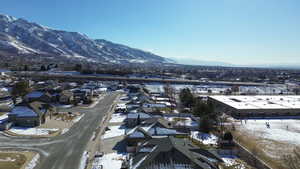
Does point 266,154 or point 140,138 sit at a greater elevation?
point 140,138

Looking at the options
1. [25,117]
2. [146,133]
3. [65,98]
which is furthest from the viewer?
[65,98]

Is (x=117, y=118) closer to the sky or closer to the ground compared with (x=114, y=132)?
closer to the sky

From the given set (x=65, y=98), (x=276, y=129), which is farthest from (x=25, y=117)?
(x=276, y=129)

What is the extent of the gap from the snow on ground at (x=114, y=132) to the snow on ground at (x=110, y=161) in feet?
18.8

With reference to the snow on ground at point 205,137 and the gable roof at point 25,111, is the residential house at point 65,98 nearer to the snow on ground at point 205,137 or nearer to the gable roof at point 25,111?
the gable roof at point 25,111

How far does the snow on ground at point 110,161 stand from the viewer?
18.3 meters

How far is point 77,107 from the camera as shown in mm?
42688

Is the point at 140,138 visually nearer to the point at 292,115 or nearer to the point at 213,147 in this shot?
the point at 213,147

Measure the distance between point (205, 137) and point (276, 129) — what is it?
49.3 feet

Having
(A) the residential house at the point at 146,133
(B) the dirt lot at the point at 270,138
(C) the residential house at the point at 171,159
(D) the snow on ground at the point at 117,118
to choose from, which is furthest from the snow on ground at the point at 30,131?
(B) the dirt lot at the point at 270,138

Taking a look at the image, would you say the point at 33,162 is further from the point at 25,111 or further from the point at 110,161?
the point at 25,111

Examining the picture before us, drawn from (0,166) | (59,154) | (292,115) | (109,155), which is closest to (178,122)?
(109,155)

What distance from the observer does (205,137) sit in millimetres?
27234

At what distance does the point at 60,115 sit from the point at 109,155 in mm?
19994
